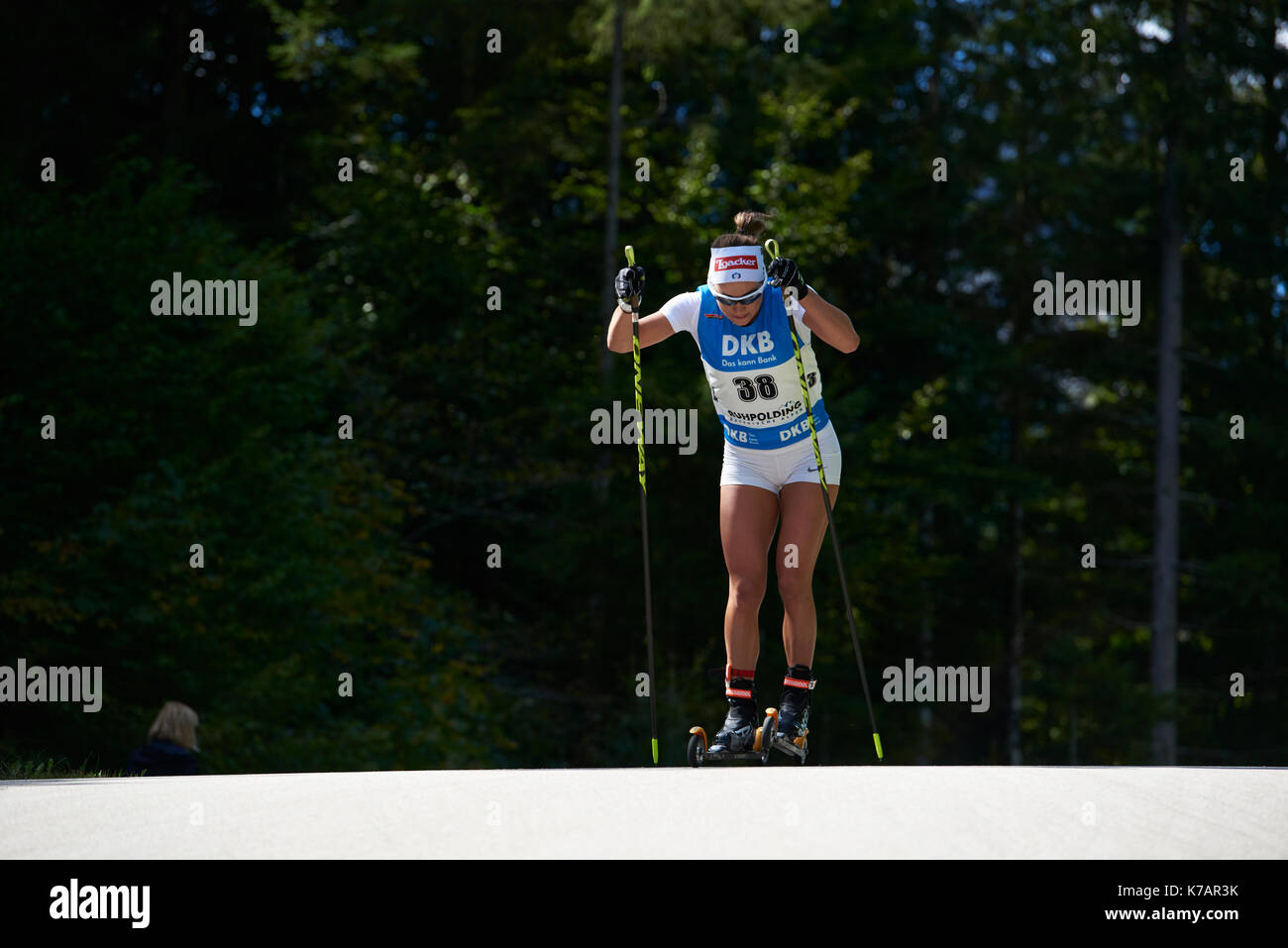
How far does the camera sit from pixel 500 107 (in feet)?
86.0

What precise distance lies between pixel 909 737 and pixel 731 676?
17.3m

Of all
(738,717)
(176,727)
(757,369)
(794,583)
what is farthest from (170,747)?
(757,369)

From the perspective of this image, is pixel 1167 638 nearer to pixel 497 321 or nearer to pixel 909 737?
pixel 909 737

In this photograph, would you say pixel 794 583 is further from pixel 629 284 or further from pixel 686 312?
pixel 629 284

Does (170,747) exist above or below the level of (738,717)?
below

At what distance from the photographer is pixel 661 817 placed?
4863mm

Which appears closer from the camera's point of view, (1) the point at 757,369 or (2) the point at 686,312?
(1) the point at 757,369

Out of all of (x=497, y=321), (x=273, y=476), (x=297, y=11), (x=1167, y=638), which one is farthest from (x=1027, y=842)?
(x=297, y=11)

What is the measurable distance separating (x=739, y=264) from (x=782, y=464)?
0.92 m

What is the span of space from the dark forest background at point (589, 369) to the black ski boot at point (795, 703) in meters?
10.4

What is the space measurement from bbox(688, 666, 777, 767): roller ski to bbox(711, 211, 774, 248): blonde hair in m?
1.88

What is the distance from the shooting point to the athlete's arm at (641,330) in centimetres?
729

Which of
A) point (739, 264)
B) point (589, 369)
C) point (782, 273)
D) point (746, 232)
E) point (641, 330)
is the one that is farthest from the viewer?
point (589, 369)

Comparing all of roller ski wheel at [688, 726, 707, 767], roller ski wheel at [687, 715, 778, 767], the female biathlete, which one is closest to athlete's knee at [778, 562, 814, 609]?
the female biathlete
